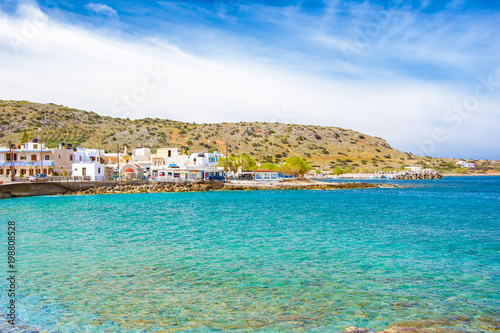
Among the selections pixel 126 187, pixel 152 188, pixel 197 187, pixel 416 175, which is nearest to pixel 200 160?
pixel 197 187

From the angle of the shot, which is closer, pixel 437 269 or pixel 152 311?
pixel 152 311

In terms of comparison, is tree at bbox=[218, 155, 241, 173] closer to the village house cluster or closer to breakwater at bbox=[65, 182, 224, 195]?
the village house cluster

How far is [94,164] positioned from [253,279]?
65636 mm

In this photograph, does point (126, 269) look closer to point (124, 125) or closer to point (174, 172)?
point (174, 172)

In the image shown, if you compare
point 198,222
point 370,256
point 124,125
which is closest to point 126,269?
point 370,256

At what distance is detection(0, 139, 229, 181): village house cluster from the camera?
236 ft

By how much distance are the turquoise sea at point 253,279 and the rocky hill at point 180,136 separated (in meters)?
107

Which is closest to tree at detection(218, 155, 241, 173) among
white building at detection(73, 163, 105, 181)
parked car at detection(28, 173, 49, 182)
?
white building at detection(73, 163, 105, 181)

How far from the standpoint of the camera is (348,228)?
29516mm

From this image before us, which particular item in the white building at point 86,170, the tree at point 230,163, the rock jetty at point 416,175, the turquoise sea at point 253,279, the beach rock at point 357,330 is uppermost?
the tree at point 230,163

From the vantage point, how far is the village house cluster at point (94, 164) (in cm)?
7194

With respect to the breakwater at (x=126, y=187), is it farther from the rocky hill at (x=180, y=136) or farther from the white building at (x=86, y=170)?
the rocky hill at (x=180, y=136)

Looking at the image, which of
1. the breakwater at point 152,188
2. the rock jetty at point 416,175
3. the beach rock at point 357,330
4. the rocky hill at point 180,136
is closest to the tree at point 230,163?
the breakwater at point 152,188

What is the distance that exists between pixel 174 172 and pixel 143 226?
57.5 m
